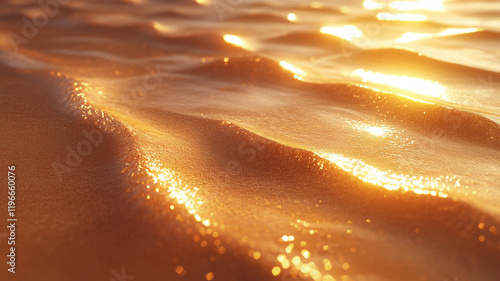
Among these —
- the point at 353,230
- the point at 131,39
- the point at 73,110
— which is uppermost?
the point at 353,230

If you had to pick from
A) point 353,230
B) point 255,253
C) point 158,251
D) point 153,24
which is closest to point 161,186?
point 158,251

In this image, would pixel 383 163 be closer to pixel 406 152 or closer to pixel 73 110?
pixel 406 152

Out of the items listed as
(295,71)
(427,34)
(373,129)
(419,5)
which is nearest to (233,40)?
(295,71)

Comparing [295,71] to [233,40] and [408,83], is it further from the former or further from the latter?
[233,40]

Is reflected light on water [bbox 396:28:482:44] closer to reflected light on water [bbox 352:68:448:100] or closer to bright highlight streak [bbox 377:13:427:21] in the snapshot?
bright highlight streak [bbox 377:13:427:21]

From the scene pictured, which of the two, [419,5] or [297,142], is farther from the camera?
[419,5]

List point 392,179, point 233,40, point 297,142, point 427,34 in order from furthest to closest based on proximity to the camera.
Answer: point 427,34 < point 233,40 < point 297,142 < point 392,179
